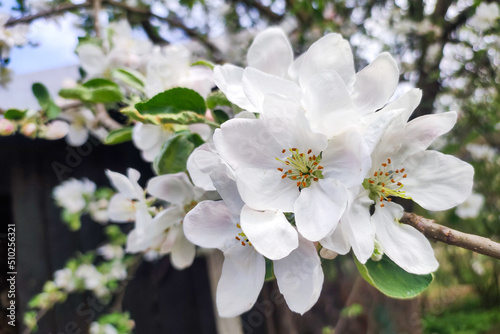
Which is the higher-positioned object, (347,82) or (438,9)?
(347,82)

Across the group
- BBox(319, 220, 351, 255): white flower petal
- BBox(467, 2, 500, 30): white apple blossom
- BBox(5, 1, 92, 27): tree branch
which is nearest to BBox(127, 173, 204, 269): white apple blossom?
BBox(319, 220, 351, 255): white flower petal

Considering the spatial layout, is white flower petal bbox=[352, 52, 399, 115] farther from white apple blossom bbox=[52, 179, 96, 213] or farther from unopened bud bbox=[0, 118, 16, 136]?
white apple blossom bbox=[52, 179, 96, 213]

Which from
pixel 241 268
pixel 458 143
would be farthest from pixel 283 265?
pixel 458 143

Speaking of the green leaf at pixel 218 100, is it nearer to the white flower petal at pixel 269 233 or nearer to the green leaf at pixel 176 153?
the green leaf at pixel 176 153

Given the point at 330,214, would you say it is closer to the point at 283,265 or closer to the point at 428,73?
the point at 283,265

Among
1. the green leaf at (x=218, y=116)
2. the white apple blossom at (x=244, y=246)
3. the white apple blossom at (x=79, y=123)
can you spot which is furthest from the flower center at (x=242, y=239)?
the white apple blossom at (x=79, y=123)

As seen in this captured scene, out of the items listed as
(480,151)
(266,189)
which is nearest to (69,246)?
(266,189)
